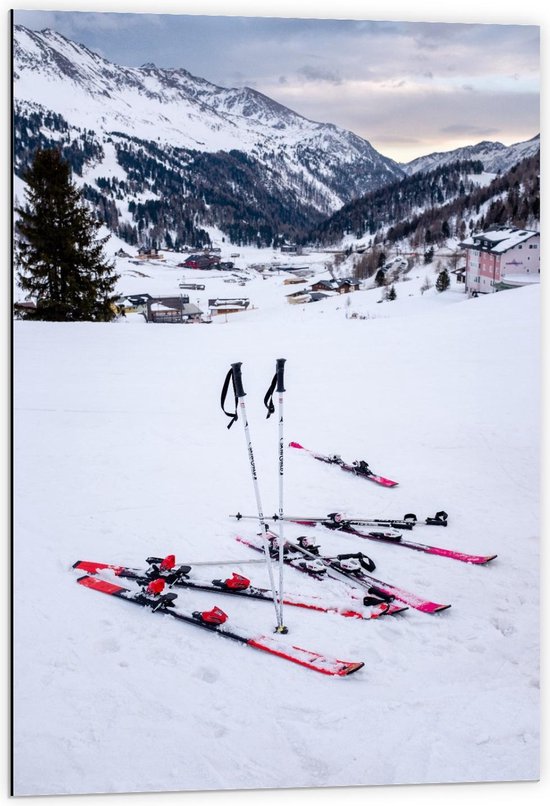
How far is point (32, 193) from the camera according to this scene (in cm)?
393

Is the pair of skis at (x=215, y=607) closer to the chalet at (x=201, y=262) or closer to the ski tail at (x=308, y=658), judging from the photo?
the ski tail at (x=308, y=658)

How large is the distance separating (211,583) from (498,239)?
3.16 meters

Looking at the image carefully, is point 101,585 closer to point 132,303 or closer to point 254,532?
point 254,532

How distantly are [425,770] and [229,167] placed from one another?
4095 millimetres

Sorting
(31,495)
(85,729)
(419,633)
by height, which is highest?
(31,495)

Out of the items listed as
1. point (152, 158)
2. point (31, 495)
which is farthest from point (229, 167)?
point (31, 495)

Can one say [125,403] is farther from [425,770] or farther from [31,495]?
[425,770]

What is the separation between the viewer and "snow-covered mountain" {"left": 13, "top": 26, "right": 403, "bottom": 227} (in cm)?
388

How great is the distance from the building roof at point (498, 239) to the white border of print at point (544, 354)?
1.45 ft

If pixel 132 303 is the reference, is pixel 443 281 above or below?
above

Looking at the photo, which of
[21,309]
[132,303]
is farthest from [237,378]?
[132,303]

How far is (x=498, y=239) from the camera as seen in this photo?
467 centimetres

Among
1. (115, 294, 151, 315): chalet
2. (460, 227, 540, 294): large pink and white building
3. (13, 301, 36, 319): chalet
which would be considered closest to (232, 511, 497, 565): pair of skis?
(460, 227, 540, 294): large pink and white building

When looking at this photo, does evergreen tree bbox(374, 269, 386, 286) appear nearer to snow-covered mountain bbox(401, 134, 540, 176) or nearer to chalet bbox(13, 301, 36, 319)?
snow-covered mountain bbox(401, 134, 540, 176)
